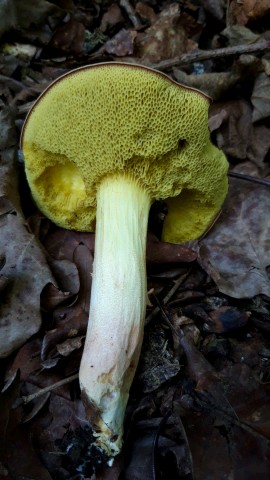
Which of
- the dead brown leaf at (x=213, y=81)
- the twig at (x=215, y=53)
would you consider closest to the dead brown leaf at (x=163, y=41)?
the twig at (x=215, y=53)

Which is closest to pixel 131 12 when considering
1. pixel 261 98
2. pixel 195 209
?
pixel 261 98

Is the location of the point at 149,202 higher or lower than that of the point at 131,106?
lower

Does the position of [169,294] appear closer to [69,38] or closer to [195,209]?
[195,209]

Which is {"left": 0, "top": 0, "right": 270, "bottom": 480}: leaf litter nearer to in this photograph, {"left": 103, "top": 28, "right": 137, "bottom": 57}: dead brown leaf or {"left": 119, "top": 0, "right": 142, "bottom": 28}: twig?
{"left": 103, "top": 28, "right": 137, "bottom": 57}: dead brown leaf

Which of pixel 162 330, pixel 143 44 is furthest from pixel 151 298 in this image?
pixel 143 44

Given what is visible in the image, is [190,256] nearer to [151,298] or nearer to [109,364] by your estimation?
[151,298]

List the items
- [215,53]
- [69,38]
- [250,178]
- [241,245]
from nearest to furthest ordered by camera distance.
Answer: [241,245], [250,178], [215,53], [69,38]

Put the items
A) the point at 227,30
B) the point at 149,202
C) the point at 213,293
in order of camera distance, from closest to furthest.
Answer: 1. the point at 149,202
2. the point at 213,293
3. the point at 227,30
